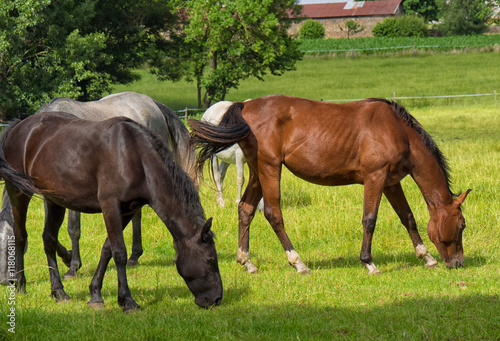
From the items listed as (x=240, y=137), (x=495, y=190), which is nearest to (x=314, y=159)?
(x=240, y=137)

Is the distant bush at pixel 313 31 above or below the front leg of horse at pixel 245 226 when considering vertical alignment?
below

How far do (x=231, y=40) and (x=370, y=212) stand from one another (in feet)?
107

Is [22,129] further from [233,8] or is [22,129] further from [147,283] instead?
[233,8]

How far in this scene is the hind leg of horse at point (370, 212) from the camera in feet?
20.9

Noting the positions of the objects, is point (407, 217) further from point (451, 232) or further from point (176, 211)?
point (176, 211)

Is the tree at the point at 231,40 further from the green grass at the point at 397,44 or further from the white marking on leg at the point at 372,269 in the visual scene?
the white marking on leg at the point at 372,269

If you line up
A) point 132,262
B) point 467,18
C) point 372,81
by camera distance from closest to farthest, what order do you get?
point 132,262 < point 372,81 < point 467,18

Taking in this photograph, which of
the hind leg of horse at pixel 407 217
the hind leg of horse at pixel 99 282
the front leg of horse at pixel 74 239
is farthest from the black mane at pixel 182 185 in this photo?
the hind leg of horse at pixel 407 217

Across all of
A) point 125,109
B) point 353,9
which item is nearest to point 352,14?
point 353,9

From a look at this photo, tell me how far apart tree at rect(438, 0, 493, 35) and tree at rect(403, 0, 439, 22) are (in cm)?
1223

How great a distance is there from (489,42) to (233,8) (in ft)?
127

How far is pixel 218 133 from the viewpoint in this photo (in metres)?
6.36

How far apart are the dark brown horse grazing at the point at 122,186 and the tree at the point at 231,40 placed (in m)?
31.4

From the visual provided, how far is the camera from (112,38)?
1378 inches
